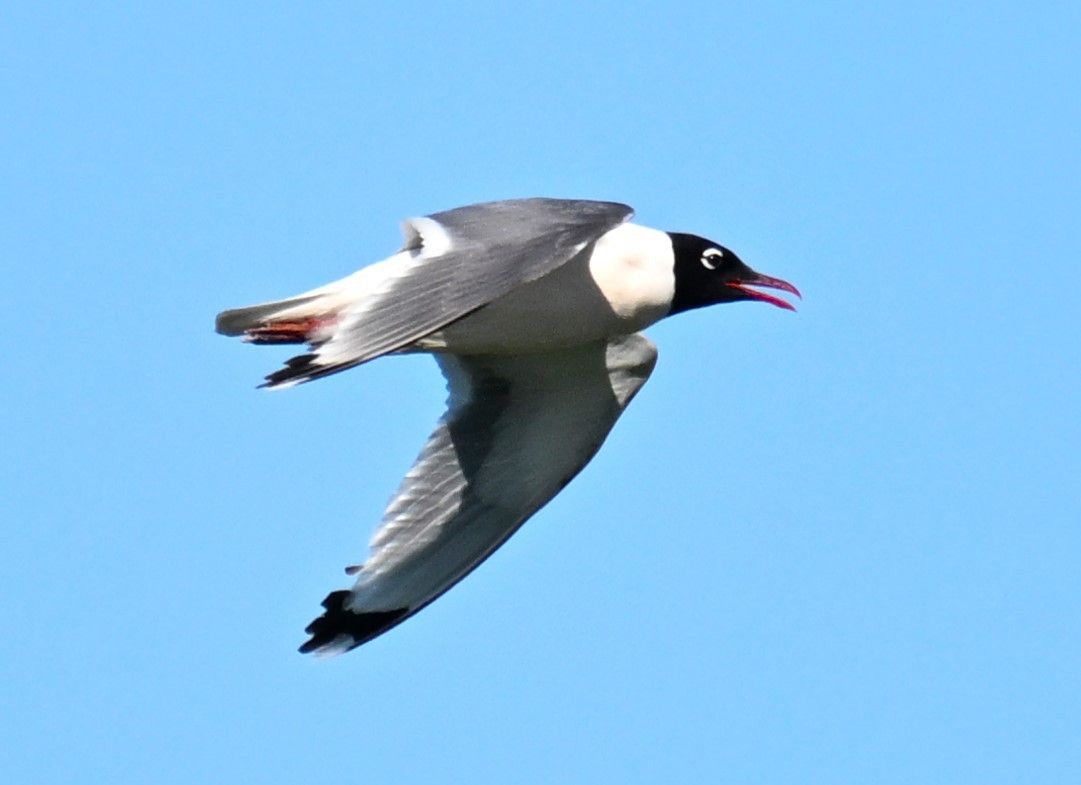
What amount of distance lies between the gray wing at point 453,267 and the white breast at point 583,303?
1.23 ft

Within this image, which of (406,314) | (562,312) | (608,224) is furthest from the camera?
(562,312)

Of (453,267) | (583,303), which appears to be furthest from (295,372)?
(583,303)

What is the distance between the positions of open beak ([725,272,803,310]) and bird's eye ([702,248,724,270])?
0.42 ft

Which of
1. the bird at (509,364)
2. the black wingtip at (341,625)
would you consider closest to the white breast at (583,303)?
the bird at (509,364)

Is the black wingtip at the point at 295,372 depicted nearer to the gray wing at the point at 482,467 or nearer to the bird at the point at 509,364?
the bird at the point at 509,364

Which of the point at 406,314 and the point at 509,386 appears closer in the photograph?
the point at 406,314

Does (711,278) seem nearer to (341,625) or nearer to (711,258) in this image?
(711,258)

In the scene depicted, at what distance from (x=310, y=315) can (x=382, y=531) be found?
1141mm

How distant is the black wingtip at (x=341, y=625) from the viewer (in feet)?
31.1

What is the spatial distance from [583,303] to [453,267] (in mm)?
1093

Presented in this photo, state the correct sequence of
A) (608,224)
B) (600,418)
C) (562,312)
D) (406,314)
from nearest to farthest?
(406,314)
(608,224)
(562,312)
(600,418)

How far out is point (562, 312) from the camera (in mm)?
9086

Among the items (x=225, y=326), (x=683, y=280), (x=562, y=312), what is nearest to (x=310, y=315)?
(x=225, y=326)

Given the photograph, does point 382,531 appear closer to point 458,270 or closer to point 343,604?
point 343,604
